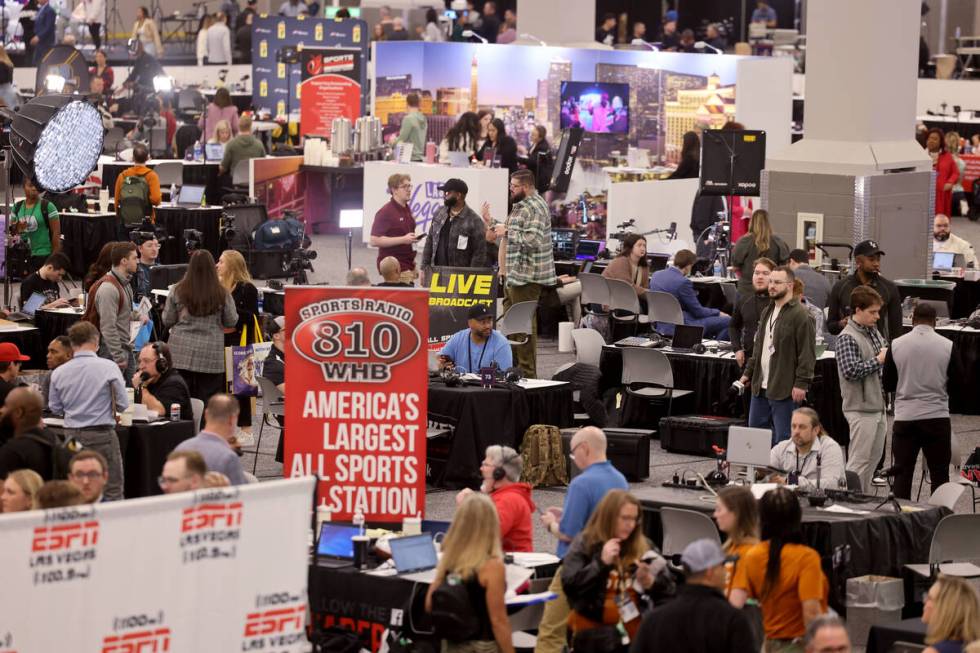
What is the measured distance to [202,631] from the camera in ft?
22.1

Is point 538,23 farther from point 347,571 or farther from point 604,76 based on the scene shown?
point 347,571

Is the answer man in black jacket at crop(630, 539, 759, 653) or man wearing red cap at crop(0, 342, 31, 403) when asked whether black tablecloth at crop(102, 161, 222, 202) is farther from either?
man in black jacket at crop(630, 539, 759, 653)

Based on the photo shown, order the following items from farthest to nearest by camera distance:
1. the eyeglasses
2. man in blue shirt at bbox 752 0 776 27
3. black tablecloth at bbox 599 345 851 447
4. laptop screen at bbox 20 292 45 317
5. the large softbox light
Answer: man in blue shirt at bbox 752 0 776 27 → laptop screen at bbox 20 292 45 317 → black tablecloth at bbox 599 345 851 447 → the large softbox light → the eyeglasses

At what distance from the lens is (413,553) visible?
8148 millimetres

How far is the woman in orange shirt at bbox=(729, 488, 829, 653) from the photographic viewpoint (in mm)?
7254

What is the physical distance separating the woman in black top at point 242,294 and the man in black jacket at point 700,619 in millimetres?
6595

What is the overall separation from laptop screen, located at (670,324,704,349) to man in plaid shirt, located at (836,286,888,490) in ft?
10.0

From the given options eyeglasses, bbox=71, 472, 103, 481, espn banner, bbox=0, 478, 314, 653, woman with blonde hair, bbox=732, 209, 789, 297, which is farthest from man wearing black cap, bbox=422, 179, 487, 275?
espn banner, bbox=0, 478, 314, 653

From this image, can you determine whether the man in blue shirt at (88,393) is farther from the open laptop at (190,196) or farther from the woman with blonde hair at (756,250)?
the open laptop at (190,196)

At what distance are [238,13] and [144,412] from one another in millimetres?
25661

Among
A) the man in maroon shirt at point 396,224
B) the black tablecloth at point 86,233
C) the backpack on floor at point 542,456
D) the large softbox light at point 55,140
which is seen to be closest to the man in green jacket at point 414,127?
the black tablecloth at point 86,233

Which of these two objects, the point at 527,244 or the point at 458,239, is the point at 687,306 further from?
the point at 458,239

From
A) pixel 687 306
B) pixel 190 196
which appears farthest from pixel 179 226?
pixel 687 306

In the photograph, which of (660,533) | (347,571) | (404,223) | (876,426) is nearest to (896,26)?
(404,223)
